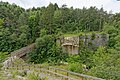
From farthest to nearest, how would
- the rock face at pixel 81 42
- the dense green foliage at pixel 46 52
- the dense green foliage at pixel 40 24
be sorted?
1. the dense green foliage at pixel 40 24
2. the rock face at pixel 81 42
3. the dense green foliage at pixel 46 52

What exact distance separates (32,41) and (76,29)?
9694mm

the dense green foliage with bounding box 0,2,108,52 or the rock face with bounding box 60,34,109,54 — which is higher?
the dense green foliage with bounding box 0,2,108,52

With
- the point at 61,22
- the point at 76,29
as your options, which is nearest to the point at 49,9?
the point at 61,22

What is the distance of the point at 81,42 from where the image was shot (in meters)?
42.8

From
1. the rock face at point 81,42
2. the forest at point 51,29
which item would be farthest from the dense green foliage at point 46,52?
the rock face at point 81,42

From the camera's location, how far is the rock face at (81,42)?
42.3 metres

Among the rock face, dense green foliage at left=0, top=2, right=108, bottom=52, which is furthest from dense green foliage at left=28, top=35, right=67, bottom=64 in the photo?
dense green foliage at left=0, top=2, right=108, bottom=52

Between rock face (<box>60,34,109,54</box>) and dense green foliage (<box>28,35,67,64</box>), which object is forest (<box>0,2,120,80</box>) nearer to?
dense green foliage (<box>28,35,67,64</box>)

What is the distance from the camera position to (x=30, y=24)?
49656 mm

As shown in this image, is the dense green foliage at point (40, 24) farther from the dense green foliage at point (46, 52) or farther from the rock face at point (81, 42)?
the rock face at point (81, 42)

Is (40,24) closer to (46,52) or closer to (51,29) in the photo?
(51,29)

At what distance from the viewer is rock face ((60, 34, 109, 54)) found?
42.3 metres

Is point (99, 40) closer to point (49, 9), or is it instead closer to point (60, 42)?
point (60, 42)

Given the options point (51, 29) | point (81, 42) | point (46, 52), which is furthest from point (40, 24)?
point (81, 42)
